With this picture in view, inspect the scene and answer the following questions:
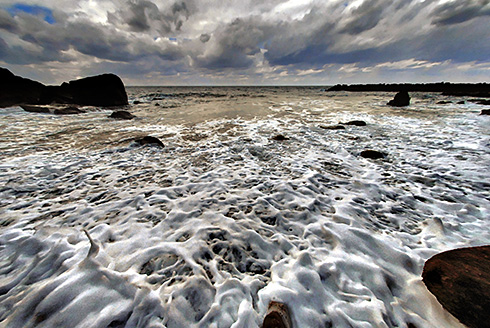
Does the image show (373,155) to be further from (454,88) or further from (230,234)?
(454,88)

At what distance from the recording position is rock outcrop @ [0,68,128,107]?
17.0 m

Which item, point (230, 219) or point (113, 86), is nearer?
point (230, 219)

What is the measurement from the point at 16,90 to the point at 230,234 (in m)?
25.1

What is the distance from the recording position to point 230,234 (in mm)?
2906

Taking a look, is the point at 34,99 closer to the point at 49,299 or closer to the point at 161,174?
the point at 161,174

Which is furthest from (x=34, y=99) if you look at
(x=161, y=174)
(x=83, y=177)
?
(x=161, y=174)

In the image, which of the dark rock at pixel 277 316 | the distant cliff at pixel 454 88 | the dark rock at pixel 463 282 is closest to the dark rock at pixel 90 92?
the dark rock at pixel 277 316

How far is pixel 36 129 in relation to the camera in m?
9.28

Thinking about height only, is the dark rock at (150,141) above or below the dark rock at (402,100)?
below

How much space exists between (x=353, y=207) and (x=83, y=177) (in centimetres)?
599

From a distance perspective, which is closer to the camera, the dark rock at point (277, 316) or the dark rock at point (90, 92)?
the dark rock at point (277, 316)

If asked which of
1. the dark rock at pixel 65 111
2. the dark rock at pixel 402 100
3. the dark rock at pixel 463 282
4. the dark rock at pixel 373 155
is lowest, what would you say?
the dark rock at pixel 65 111

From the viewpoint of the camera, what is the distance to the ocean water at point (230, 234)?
1.91 metres

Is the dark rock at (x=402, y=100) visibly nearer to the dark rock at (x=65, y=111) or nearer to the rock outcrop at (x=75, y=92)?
the dark rock at (x=65, y=111)
